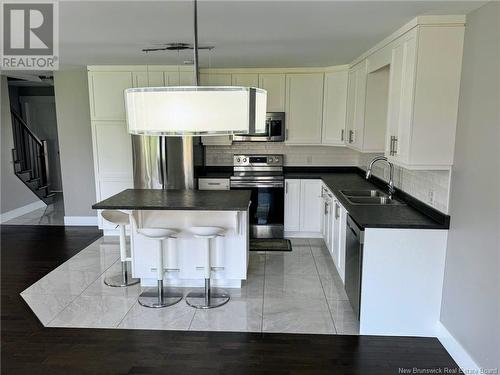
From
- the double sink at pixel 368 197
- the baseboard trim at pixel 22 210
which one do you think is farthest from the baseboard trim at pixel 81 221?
the double sink at pixel 368 197

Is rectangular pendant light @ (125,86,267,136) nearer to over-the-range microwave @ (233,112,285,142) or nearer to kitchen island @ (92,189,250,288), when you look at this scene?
kitchen island @ (92,189,250,288)

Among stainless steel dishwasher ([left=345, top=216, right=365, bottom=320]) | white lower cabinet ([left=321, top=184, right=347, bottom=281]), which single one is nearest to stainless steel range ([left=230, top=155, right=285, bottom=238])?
white lower cabinet ([left=321, top=184, right=347, bottom=281])

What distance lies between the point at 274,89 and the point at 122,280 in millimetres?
3284

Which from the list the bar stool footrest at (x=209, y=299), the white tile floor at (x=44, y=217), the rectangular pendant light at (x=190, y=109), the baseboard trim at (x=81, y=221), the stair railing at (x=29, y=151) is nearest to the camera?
the rectangular pendant light at (x=190, y=109)

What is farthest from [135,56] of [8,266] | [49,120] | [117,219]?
[49,120]

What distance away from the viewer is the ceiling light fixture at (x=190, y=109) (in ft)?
4.58

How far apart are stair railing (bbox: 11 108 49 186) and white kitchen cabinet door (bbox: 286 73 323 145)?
5086 mm

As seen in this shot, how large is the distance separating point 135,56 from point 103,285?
2641 millimetres

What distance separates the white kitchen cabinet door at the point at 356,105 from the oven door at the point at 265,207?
120 centimetres

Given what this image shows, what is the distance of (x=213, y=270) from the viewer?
13.0 feet

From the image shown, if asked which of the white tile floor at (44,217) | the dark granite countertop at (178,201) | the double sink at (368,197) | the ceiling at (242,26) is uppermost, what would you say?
the ceiling at (242,26)

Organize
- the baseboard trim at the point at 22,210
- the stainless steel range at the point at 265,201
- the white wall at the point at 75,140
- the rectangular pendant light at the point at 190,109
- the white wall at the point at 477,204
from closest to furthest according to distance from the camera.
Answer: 1. the rectangular pendant light at the point at 190,109
2. the white wall at the point at 477,204
3. the stainless steel range at the point at 265,201
4. the white wall at the point at 75,140
5. the baseboard trim at the point at 22,210

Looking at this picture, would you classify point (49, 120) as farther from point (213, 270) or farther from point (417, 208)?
point (417, 208)

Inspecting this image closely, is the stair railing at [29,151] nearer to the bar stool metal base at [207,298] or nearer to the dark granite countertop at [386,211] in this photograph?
the bar stool metal base at [207,298]
